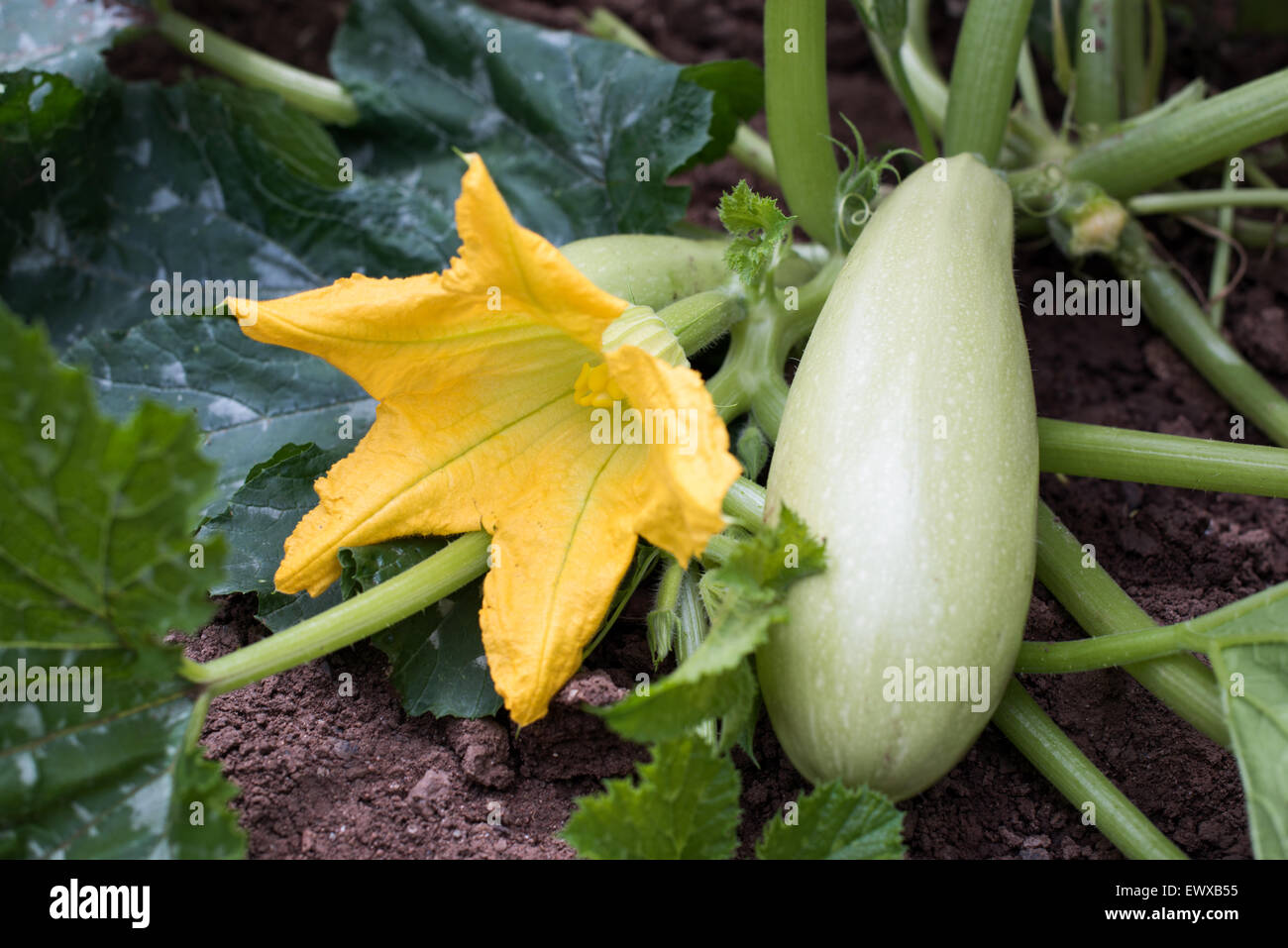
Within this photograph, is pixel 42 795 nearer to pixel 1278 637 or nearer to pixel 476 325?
pixel 476 325

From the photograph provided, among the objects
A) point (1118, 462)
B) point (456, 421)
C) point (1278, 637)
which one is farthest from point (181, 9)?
point (1278, 637)

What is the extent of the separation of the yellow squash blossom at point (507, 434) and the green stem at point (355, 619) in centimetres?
5

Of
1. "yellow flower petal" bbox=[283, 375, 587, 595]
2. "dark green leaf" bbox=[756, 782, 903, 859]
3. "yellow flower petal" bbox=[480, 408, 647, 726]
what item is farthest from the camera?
"yellow flower petal" bbox=[283, 375, 587, 595]

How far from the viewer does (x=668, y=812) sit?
1223 millimetres

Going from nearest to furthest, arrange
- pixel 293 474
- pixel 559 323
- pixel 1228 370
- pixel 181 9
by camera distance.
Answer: pixel 559 323
pixel 293 474
pixel 1228 370
pixel 181 9

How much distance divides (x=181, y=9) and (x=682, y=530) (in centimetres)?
226

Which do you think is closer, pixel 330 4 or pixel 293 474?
pixel 293 474

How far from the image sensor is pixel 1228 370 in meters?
2.07

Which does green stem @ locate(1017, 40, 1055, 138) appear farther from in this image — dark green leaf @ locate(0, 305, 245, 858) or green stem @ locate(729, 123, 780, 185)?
dark green leaf @ locate(0, 305, 245, 858)

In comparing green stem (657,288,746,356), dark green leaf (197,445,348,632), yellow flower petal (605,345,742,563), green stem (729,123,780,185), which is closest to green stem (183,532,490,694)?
dark green leaf (197,445,348,632)

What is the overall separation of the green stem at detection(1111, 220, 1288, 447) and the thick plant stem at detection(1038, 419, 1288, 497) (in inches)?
17.5

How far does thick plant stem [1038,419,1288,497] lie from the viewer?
1.56 m

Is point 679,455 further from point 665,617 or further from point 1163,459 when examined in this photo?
point 1163,459

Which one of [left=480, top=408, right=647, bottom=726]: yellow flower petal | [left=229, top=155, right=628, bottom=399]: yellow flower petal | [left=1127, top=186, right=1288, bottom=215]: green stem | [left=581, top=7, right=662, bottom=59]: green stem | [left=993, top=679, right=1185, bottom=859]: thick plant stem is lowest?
[left=993, top=679, right=1185, bottom=859]: thick plant stem
